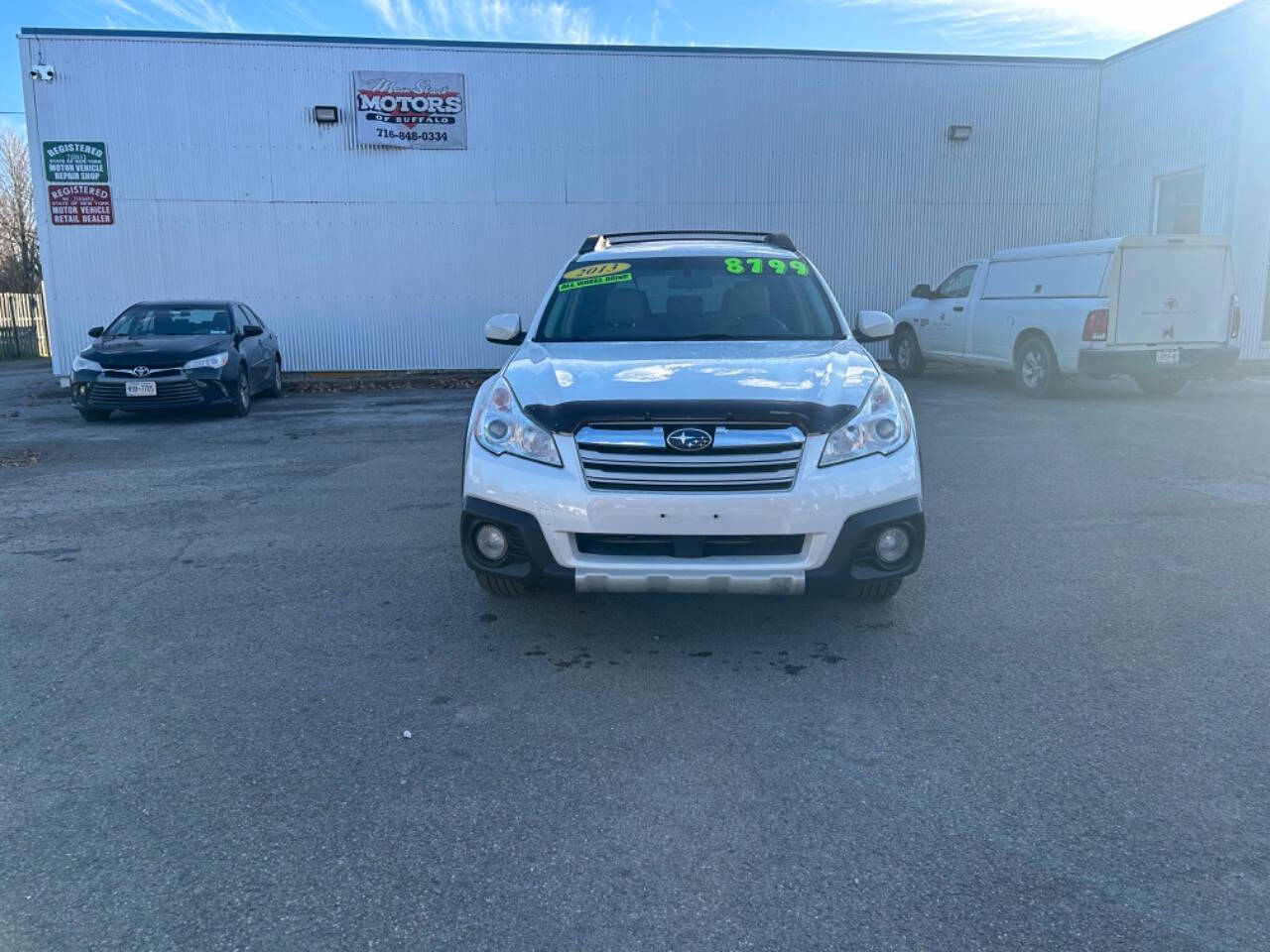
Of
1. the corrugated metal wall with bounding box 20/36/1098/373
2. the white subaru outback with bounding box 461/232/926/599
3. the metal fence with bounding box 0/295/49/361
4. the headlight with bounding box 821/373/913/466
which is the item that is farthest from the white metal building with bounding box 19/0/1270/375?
the metal fence with bounding box 0/295/49/361

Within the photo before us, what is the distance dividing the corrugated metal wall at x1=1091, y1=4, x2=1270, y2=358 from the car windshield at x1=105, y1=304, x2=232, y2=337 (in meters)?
15.9

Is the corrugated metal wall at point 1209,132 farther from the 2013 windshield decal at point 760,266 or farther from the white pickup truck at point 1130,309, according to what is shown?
the 2013 windshield decal at point 760,266

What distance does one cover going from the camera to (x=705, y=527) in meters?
3.83

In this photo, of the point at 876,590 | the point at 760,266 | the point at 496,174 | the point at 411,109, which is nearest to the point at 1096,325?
the point at 760,266

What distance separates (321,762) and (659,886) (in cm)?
131

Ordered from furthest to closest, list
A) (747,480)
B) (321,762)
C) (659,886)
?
(747,480)
(321,762)
(659,886)

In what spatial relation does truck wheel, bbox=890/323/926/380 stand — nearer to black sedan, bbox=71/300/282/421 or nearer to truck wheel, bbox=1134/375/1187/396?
truck wheel, bbox=1134/375/1187/396

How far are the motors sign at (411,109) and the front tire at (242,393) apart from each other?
6.73 m

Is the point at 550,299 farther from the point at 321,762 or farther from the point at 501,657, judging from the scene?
the point at 321,762

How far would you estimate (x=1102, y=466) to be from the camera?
8.28 metres

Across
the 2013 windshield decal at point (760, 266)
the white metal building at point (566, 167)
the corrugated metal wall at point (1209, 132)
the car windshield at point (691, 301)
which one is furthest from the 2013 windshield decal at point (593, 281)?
the corrugated metal wall at point (1209, 132)

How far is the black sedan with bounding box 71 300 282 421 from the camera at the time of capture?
1129cm

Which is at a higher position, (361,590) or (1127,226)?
(1127,226)

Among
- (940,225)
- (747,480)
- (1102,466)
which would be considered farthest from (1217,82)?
(747,480)
